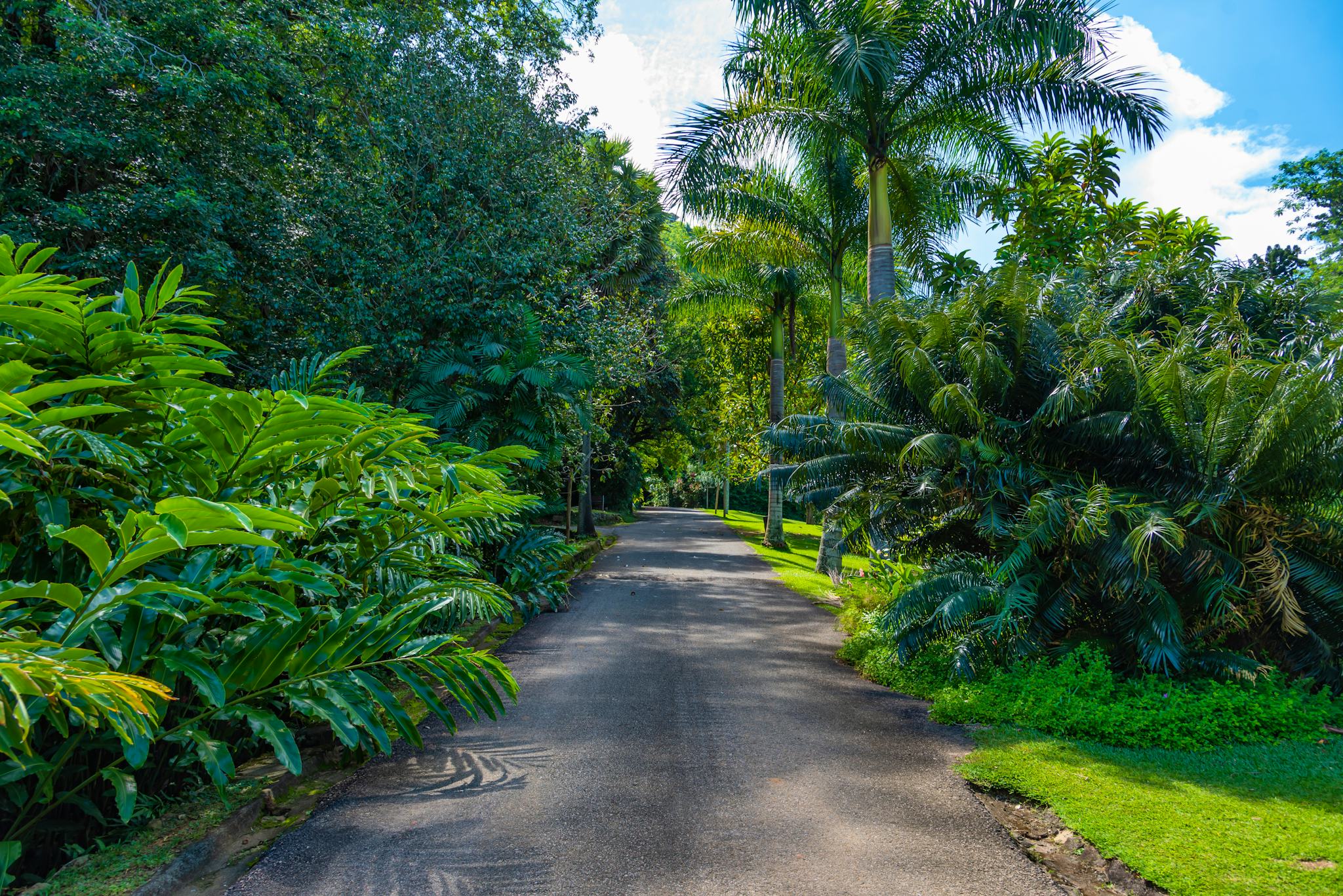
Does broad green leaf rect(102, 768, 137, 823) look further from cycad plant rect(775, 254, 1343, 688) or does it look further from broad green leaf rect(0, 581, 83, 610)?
cycad plant rect(775, 254, 1343, 688)

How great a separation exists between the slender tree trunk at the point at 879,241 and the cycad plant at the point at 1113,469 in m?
2.89

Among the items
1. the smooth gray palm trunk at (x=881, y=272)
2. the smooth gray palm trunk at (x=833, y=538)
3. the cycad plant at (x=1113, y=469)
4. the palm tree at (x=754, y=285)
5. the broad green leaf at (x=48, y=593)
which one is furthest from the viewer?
the palm tree at (x=754, y=285)

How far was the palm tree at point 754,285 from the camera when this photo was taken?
16.1 metres

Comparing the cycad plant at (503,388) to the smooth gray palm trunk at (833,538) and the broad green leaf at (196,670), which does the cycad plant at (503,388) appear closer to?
the smooth gray palm trunk at (833,538)

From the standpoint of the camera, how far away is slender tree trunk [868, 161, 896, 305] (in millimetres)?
11469

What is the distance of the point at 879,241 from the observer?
1152 centimetres

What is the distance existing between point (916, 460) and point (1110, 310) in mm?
2769

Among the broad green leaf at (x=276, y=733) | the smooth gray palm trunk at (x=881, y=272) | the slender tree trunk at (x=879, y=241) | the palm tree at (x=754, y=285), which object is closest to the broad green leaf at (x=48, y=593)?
the broad green leaf at (x=276, y=733)

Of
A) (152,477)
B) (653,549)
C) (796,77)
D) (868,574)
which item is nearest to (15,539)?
(152,477)

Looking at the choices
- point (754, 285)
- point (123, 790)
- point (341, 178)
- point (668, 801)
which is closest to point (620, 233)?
point (341, 178)

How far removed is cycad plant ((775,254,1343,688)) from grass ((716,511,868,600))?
3.85 meters

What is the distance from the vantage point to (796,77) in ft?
39.0

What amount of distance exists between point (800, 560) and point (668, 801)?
15.9 m

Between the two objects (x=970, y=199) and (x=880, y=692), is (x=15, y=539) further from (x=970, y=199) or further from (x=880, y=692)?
(x=970, y=199)
